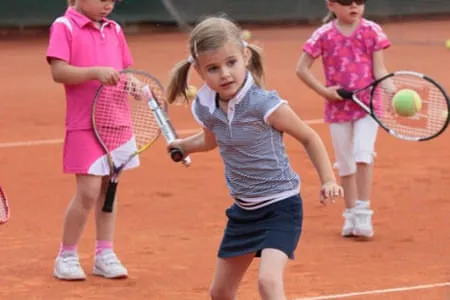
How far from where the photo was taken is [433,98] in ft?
20.3

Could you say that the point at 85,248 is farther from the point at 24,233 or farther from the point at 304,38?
the point at 304,38

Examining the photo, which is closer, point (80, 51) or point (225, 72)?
point (225, 72)

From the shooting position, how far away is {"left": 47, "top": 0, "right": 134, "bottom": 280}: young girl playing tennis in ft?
18.4

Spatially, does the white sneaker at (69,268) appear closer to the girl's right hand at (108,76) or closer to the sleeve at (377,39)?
the girl's right hand at (108,76)

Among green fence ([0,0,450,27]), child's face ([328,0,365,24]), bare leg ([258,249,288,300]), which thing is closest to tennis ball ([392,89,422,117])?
child's face ([328,0,365,24])

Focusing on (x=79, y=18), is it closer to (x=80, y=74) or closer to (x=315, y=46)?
(x=80, y=74)

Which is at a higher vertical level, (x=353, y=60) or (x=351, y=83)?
(x=353, y=60)

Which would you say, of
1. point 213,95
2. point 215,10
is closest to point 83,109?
point 213,95

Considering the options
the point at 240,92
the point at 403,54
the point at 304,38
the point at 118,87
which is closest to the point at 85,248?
the point at 118,87

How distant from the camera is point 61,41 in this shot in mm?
5590

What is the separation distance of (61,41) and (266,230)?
1.69 m

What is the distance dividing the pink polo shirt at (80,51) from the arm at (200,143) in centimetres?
111

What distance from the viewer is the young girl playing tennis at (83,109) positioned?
5.60 m

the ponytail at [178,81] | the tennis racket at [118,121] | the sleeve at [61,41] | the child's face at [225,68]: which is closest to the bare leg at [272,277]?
the child's face at [225,68]
